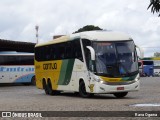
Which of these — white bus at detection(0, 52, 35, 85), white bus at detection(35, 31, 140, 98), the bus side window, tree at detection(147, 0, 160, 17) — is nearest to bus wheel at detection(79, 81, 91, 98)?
white bus at detection(35, 31, 140, 98)

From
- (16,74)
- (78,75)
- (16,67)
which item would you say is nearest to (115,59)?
(78,75)

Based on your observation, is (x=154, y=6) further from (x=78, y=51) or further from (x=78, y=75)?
(x=78, y=75)

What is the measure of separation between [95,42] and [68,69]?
126 inches

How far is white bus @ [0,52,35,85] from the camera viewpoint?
46531mm

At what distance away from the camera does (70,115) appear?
14.6 meters

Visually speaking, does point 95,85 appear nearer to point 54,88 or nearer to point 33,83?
point 54,88

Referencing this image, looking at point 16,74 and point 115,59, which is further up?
point 115,59

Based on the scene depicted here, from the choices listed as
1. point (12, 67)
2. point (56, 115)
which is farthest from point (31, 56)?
point (56, 115)

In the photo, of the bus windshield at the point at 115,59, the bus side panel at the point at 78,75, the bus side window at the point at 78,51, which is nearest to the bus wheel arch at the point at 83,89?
the bus side panel at the point at 78,75

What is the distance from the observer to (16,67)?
4675 cm

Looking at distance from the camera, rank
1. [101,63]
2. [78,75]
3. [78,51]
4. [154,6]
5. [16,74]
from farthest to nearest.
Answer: [16,74] < [78,75] < [78,51] < [101,63] < [154,6]

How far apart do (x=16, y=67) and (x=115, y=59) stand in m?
24.2

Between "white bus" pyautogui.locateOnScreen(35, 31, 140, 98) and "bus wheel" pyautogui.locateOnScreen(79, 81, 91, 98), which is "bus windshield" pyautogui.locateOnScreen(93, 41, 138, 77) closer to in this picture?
"white bus" pyautogui.locateOnScreen(35, 31, 140, 98)

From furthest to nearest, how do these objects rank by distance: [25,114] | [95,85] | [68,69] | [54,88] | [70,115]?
[54,88], [68,69], [95,85], [70,115], [25,114]
